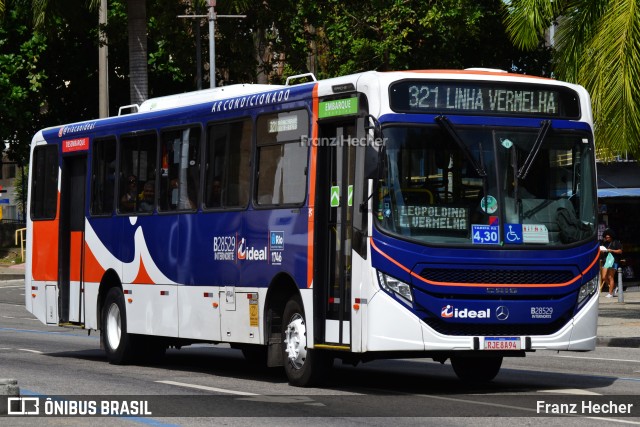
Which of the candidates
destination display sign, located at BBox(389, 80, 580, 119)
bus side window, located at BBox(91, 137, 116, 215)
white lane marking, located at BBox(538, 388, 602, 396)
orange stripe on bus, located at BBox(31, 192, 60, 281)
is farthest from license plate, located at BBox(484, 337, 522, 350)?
orange stripe on bus, located at BBox(31, 192, 60, 281)

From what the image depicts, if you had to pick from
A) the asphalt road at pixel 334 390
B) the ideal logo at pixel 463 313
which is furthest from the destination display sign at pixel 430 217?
the asphalt road at pixel 334 390

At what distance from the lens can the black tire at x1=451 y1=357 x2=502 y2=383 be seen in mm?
15719

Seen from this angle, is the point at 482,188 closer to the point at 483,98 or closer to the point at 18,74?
the point at 483,98

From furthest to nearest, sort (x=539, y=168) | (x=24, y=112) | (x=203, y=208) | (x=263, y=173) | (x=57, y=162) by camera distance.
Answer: (x=24, y=112), (x=57, y=162), (x=203, y=208), (x=263, y=173), (x=539, y=168)

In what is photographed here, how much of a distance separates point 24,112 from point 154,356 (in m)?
33.2

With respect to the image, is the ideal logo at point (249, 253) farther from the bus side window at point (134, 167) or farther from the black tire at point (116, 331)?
the black tire at point (116, 331)

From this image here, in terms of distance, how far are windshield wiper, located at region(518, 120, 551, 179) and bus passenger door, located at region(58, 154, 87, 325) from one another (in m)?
8.50

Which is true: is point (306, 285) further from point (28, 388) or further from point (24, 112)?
point (24, 112)

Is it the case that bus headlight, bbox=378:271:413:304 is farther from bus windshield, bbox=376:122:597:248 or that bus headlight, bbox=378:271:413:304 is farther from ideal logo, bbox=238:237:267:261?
ideal logo, bbox=238:237:267:261

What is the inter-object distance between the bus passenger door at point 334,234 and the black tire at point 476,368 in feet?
6.14

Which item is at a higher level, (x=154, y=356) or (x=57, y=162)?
(x=57, y=162)

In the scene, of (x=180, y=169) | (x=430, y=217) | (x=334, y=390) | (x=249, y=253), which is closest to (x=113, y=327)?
(x=180, y=169)

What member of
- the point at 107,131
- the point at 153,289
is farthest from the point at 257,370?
the point at 107,131

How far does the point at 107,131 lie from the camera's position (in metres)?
20.2
